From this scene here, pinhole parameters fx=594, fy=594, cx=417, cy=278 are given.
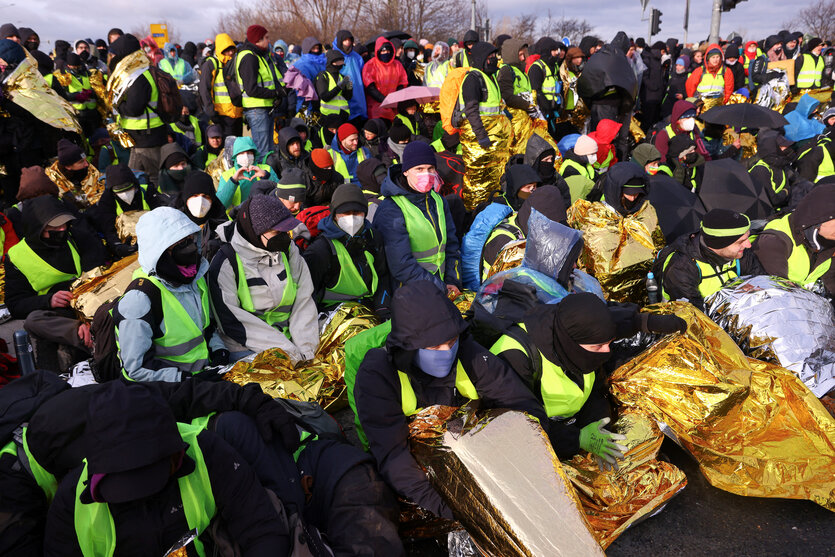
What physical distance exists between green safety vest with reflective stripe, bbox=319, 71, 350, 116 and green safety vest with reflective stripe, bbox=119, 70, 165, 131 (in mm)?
2310

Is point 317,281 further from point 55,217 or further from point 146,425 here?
point 146,425

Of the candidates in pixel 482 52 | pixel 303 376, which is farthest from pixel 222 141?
pixel 303 376

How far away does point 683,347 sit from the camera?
2.85 metres

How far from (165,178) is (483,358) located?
4558mm

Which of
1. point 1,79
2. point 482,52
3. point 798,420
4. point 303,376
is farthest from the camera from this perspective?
point 482,52

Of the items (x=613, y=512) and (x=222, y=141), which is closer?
(x=613, y=512)

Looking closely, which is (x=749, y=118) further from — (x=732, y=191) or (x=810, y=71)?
(x=810, y=71)

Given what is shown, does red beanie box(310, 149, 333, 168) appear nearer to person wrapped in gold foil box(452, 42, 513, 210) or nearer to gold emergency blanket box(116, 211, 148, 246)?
gold emergency blanket box(116, 211, 148, 246)

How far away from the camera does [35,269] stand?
13.0 ft

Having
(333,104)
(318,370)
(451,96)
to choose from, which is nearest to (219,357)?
(318,370)

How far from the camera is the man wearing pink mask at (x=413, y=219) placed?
430 cm

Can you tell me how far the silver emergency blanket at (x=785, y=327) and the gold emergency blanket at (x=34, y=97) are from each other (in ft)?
23.7

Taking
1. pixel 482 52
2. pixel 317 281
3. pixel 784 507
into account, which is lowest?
pixel 784 507

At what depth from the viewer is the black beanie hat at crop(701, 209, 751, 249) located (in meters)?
3.61
